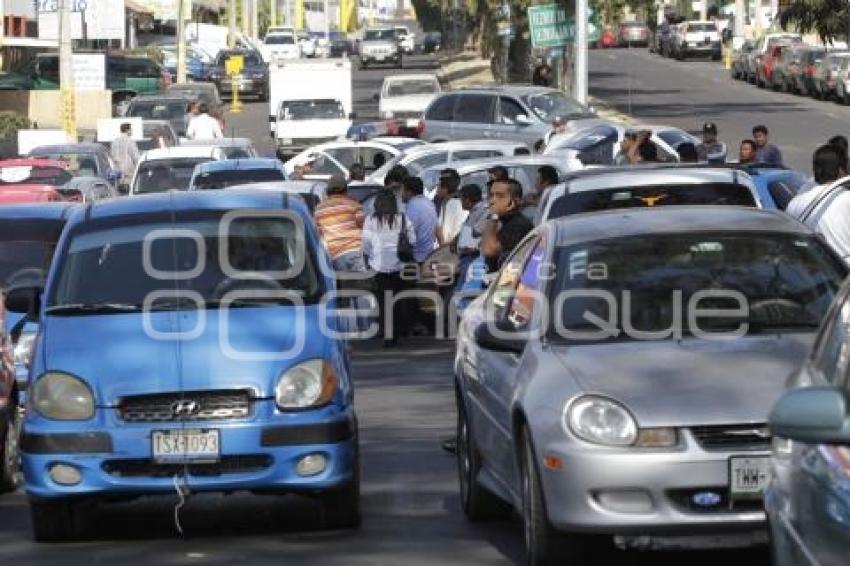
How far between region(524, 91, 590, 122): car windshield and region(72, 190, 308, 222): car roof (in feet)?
92.2

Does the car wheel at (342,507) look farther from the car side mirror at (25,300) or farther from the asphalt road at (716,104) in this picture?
the asphalt road at (716,104)

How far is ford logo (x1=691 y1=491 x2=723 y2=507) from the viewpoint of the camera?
8.76m

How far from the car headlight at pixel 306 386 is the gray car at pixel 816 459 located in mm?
4110

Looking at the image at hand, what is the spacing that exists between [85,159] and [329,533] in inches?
995

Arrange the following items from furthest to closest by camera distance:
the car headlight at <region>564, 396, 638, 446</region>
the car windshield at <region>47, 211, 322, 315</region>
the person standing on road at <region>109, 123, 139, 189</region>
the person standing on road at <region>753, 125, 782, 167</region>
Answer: the person standing on road at <region>109, 123, 139, 189</region> < the person standing on road at <region>753, 125, 782, 167</region> < the car windshield at <region>47, 211, 322, 315</region> < the car headlight at <region>564, 396, 638, 446</region>

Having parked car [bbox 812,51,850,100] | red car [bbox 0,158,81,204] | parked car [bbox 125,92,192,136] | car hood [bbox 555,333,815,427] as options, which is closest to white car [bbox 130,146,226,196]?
red car [bbox 0,158,81,204]

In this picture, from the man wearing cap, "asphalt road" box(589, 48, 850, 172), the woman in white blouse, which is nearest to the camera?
the woman in white blouse

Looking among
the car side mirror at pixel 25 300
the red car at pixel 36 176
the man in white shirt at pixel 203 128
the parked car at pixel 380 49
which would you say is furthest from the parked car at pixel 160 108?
the car side mirror at pixel 25 300

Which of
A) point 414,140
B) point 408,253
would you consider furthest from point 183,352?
point 414,140

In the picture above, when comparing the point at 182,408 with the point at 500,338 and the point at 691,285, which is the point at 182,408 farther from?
the point at 691,285

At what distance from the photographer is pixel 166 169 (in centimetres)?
3288

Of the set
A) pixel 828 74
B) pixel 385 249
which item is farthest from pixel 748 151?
pixel 828 74

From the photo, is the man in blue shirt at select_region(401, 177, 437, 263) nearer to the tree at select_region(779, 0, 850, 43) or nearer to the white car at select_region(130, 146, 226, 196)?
the tree at select_region(779, 0, 850, 43)

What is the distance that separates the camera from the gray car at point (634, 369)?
28.7ft
